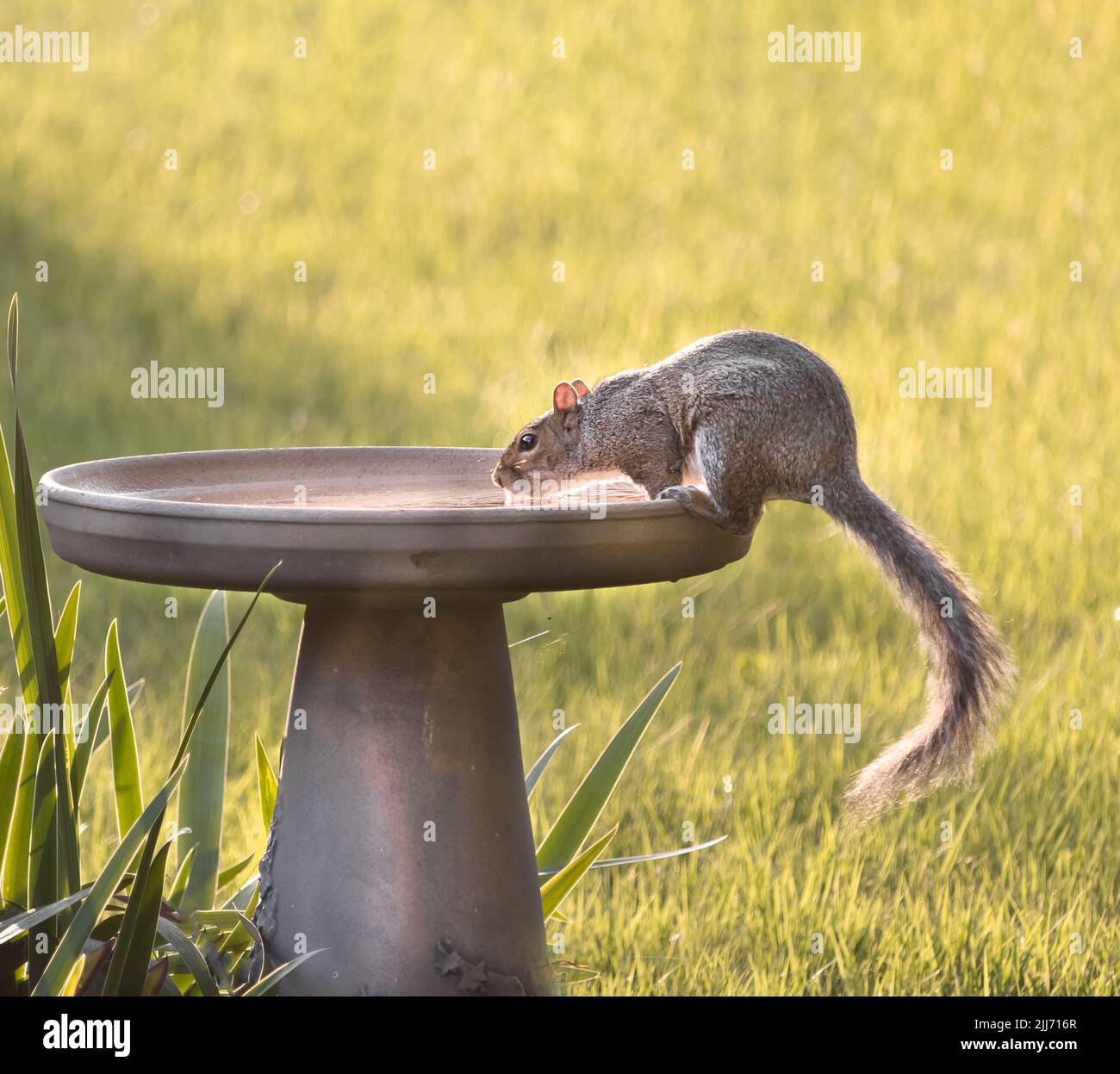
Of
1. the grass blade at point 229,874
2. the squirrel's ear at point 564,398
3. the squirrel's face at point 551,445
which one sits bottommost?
the grass blade at point 229,874

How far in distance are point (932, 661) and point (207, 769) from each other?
155 centimetres

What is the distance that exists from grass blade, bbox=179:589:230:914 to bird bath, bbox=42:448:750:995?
28 cm

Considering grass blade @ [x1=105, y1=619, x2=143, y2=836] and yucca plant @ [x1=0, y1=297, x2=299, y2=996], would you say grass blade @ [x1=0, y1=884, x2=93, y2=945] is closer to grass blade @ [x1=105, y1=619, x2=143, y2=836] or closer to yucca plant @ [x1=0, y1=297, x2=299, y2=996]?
yucca plant @ [x1=0, y1=297, x2=299, y2=996]

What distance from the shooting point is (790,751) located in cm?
517

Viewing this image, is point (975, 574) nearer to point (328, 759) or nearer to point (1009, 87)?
point (328, 759)

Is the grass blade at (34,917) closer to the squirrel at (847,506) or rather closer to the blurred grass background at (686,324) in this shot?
the squirrel at (847,506)

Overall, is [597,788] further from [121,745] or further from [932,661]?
[121,745]

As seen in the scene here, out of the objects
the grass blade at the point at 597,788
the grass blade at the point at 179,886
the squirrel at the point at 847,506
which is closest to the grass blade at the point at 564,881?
the grass blade at the point at 597,788

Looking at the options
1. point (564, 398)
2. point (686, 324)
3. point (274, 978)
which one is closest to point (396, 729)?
point (274, 978)

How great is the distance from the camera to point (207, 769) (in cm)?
378

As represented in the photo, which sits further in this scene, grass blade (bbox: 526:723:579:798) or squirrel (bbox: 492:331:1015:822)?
grass blade (bbox: 526:723:579:798)

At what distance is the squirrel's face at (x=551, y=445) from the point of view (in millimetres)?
3734

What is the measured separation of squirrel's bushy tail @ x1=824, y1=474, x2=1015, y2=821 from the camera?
3.37 m

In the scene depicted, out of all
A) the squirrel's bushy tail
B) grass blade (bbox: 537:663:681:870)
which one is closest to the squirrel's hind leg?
the squirrel's bushy tail
